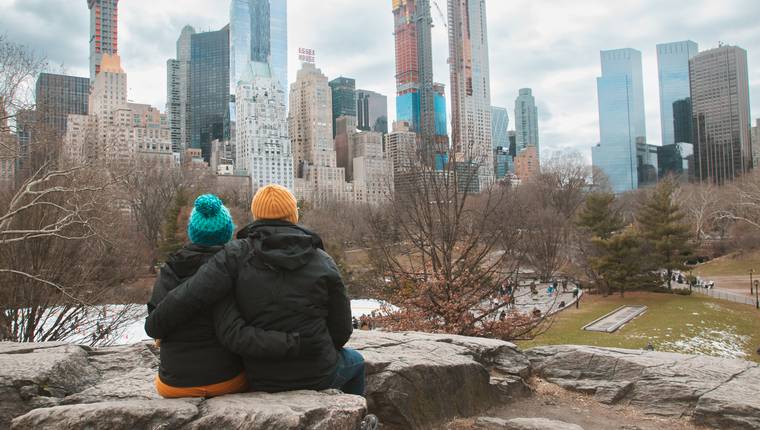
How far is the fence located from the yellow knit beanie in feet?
118

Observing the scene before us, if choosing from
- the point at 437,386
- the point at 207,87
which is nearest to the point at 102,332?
the point at 437,386

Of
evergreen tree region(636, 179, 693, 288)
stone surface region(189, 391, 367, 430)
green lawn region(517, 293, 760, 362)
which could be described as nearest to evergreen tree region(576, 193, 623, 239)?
evergreen tree region(636, 179, 693, 288)

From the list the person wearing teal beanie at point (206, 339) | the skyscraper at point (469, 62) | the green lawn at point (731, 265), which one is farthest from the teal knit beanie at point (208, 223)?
the skyscraper at point (469, 62)

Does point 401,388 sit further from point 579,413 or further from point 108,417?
point 108,417

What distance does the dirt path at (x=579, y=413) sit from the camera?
5711 mm

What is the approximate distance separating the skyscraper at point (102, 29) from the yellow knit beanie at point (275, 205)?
18865 cm

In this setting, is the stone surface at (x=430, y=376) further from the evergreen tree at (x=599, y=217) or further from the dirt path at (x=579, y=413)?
the evergreen tree at (x=599, y=217)

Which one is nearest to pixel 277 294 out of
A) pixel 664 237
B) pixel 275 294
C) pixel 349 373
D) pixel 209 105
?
pixel 275 294

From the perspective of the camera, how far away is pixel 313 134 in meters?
A: 163

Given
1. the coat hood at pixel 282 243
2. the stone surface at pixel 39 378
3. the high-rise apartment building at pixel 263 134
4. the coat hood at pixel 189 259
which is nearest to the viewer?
the coat hood at pixel 282 243

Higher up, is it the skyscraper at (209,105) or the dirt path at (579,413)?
the skyscraper at (209,105)

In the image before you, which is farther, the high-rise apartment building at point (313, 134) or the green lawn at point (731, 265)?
the high-rise apartment building at point (313, 134)

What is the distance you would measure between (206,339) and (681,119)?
210 m

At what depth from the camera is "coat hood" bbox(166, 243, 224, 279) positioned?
135 inches
